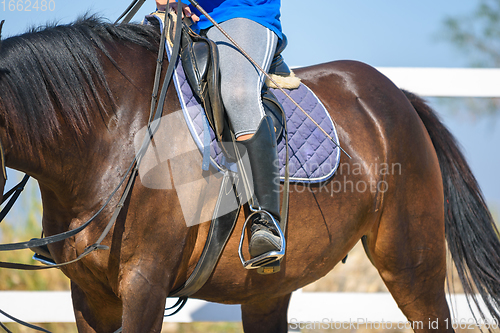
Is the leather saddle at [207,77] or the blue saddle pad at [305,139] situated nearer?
the leather saddle at [207,77]

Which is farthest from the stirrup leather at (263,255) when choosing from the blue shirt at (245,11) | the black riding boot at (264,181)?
the blue shirt at (245,11)

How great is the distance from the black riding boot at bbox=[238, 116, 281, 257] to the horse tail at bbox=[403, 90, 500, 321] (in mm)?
1390

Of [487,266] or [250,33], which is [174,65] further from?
[487,266]

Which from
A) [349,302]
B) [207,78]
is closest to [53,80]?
[207,78]

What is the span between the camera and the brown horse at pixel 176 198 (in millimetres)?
1666

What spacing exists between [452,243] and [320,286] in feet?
6.20

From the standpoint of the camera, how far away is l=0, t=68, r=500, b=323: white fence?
3.27 m

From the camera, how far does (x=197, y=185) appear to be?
5.91 ft

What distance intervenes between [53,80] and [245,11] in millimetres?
921

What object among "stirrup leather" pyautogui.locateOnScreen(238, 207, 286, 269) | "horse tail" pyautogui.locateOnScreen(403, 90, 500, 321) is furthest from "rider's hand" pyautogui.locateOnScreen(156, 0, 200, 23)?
"horse tail" pyautogui.locateOnScreen(403, 90, 500, 321)

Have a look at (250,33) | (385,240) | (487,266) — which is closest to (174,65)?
(250,33)

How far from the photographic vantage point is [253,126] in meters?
1.90

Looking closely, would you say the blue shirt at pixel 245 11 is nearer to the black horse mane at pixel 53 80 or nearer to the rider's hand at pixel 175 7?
the rider's hand at pixel 175 7

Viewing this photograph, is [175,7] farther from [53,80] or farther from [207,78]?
[53,80]
